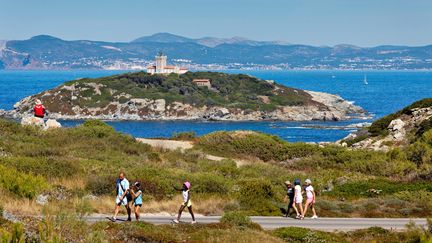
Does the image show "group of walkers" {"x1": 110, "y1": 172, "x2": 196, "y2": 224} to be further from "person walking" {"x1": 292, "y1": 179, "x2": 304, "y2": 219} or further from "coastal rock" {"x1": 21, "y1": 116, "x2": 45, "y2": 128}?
"coastal rock" {"x1": 21, "y1": 116, "x2": 45, "y2": 128}

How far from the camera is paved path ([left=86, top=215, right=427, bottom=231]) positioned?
18516mm

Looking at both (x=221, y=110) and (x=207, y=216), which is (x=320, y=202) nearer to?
(x=207, y=216)

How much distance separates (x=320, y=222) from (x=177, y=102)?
449 ft

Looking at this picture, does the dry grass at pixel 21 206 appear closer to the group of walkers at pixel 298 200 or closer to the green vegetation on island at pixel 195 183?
the green vegetation on island at pixel 195 183

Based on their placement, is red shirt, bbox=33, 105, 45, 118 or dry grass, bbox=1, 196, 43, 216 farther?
red shirt, bbox=33, 105, 45, 118

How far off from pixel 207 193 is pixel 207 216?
3.43 metres

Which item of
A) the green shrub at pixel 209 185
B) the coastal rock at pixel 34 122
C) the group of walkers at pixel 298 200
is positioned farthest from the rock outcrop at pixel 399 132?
the group of walkers at pixel 298 200

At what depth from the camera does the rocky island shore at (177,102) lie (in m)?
148

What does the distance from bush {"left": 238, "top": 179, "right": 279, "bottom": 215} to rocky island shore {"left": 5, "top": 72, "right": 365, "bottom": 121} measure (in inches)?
4752

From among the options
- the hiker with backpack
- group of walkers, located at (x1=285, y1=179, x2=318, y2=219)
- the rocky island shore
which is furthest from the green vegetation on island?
the rocky island shore

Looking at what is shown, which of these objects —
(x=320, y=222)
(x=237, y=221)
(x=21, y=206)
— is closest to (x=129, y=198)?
(x=21, y=206)

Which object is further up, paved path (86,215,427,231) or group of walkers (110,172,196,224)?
group of walkers (110,172,196,224)

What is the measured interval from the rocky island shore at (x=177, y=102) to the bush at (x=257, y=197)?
121 m

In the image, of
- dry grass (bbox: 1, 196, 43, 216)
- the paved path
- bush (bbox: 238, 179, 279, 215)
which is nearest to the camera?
dry grass (bbox: 1, 196, 43, 216)
